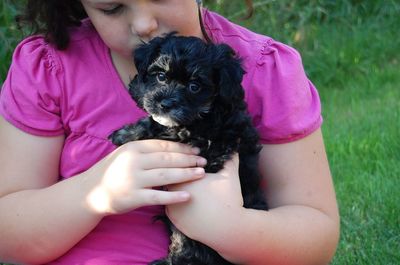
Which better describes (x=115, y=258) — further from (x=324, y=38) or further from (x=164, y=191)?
(x=324, y=38)

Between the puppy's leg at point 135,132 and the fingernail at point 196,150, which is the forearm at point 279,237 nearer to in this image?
the fingernail at point 196,150

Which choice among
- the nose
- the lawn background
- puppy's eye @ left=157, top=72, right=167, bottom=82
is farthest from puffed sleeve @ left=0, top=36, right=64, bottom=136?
the lawn background

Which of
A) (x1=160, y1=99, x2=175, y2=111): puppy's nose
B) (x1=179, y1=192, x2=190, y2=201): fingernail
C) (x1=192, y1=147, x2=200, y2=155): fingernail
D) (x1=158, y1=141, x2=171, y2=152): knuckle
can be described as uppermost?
(x1=160, y1=99, x2=175, y2=111): puppy's nose

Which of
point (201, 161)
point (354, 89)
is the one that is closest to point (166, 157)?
point (201, 161)

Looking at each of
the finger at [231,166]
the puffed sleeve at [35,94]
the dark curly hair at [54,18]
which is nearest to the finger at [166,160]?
the finger at [231,166]

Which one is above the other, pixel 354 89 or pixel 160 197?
pixel 160 197

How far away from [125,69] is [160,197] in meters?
0.61

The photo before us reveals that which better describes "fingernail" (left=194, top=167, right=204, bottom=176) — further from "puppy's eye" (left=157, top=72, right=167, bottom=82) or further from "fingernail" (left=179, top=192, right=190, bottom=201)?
"puppy's eye" (left=157, top=72, right=167, bottom=82)

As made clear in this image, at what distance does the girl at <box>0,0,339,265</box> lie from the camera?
2.45 m

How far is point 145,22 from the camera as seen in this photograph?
2.54m

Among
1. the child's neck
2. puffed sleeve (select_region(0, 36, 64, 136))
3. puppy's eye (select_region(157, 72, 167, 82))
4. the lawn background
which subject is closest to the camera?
puppy's eye (select_region(157, 72, 167, 82))

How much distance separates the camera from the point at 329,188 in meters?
2.79

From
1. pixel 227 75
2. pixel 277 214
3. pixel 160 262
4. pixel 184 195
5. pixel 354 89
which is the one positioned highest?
pixel 227 75

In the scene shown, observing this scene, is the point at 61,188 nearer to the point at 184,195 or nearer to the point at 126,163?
the point at 126,163
